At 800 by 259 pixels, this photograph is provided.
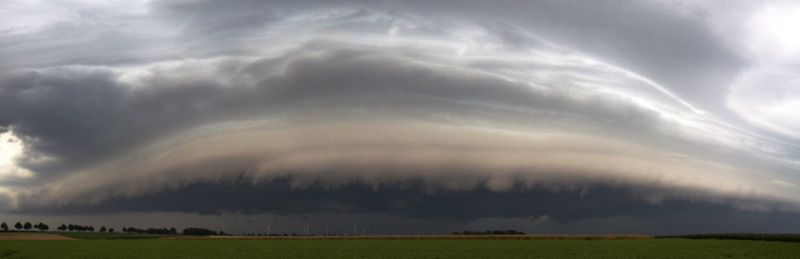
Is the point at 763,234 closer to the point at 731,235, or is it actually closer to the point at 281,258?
the point at 731,235

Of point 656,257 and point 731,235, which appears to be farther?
point 731,235

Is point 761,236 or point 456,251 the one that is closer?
point 456,251

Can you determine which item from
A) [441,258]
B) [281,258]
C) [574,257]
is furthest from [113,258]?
[574,257]

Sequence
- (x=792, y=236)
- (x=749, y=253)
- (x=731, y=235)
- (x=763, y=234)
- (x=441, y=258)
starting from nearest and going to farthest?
(x=441, y=258), (x=749, y=253), (x=792, y=236), (x=763, y=234), (x=731, y=235)

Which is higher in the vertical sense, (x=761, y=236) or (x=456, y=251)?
(x=456, y=251)

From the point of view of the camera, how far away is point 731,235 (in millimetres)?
170000

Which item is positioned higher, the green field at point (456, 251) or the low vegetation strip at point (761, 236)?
the green field at point (456, 251)

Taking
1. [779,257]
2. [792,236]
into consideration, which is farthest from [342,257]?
[792,236]

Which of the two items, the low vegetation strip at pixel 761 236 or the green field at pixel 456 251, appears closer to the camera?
the green field at pixel 456 251

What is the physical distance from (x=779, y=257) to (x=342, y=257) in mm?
58108

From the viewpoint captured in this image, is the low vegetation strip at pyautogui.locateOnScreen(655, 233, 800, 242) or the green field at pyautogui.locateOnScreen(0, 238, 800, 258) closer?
the green field at pyautogui.locateOnScreen(0, 238, 800, 258)

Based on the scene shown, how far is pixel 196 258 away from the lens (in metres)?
83.2

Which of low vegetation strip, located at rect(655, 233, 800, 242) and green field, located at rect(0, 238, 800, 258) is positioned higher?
green field, located at rect(0, 238, 800, 258)

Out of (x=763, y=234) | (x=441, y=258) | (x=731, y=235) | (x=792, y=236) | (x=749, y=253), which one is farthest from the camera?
(x=731, y=235)
